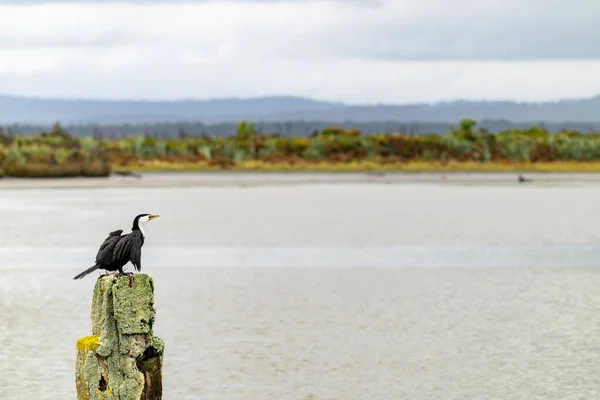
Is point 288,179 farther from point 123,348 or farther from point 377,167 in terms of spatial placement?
point 123,348

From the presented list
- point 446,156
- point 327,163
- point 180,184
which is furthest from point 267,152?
point 180,184

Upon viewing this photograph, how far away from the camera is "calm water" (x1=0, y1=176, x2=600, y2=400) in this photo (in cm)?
1232

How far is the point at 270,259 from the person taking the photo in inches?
887

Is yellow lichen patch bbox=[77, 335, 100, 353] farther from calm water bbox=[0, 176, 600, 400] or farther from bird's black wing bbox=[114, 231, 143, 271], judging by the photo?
calm water bbox=[0, 176, 600, 400]

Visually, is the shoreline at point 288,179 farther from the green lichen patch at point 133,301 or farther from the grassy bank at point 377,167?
the green lichen patch at point 133,301

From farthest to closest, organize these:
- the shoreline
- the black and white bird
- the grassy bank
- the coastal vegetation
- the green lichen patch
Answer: the coastal vegetation → the grassy bank → the shoreline → the black and white bird → the green lichen patch

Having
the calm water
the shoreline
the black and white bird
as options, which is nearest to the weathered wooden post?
the black and white bird

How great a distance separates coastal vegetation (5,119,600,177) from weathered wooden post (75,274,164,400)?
161 ft

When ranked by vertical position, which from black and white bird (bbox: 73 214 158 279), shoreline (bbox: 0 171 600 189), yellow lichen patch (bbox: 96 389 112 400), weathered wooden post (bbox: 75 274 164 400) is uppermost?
black and white bird (bbox: 73 214 158 279)

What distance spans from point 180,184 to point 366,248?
25208 mm

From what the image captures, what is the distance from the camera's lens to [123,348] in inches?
368

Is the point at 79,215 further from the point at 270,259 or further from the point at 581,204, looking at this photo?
the point at 581,204

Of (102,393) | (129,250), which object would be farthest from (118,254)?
(102,393)

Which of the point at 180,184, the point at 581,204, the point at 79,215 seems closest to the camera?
the point at 79,215
